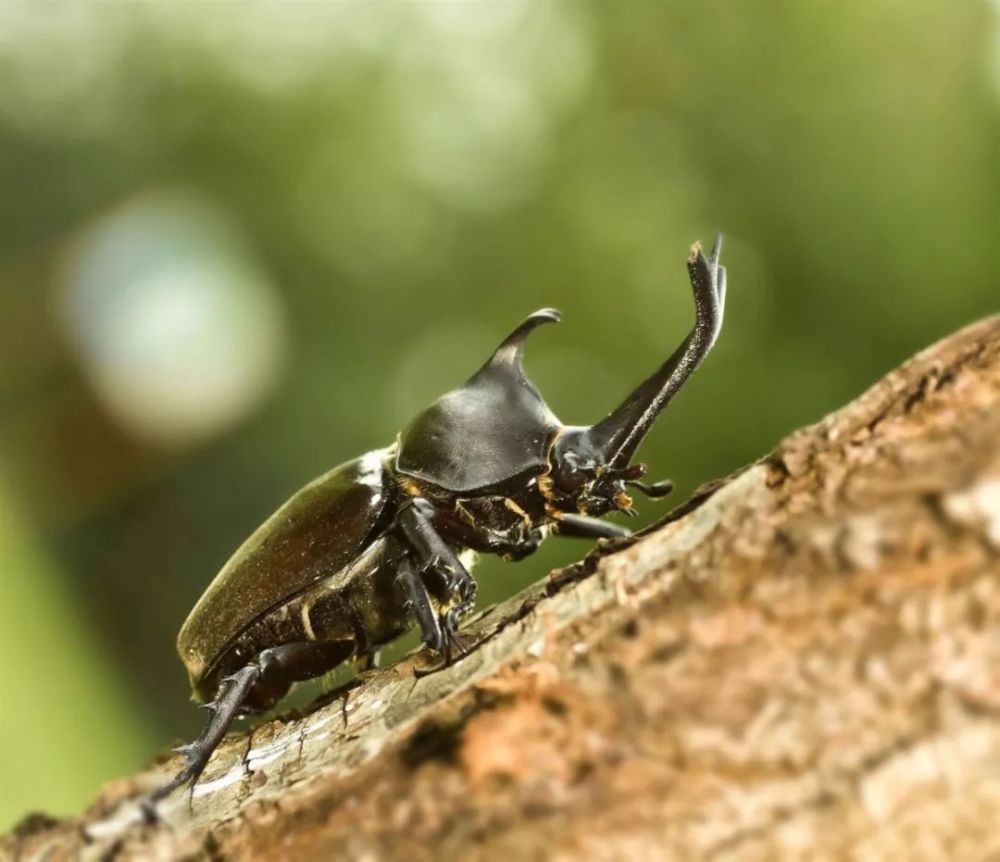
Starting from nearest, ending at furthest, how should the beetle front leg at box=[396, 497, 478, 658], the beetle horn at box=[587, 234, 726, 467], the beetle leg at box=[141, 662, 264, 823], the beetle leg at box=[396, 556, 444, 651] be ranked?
the beetle leg at box=[141, 662, 264, 823], the beetle leg at box=[396, 556, 444, 651], the beetle horn at box=[587, 234, 726, 467], the beetle front leg at box=[396, 497, 478, 658]

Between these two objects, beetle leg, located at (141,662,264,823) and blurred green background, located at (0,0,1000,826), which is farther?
blurred green background, located at (0,0,1000,826)

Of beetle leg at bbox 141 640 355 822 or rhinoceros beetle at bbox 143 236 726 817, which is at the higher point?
rhinoceros beetle at bbox 143 236 726 817

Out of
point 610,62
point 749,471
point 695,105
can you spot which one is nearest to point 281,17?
point 610,62

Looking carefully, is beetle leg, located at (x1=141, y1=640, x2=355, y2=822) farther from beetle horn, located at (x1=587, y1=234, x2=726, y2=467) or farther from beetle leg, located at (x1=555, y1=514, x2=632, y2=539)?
beetle horn, located at (x1=587, y1=234, x2=726, y2=467)

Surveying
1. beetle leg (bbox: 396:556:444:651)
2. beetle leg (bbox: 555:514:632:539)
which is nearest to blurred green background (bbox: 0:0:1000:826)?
beetle leg (bbox: 555:514:632:539)

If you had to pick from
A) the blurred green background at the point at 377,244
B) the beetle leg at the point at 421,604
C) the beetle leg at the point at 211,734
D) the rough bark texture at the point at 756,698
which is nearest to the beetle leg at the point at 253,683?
the beetle leg at the point at 211,734

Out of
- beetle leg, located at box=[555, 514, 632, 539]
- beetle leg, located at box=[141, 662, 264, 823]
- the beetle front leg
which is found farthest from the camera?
beetle leg, located at box=[555, 514, 632, 539]

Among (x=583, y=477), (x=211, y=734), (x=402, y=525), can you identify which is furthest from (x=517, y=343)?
(x=211, y=734)

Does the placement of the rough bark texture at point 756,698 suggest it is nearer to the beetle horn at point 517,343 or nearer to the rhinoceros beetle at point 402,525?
the rhinoceros beetle at point 402,525
